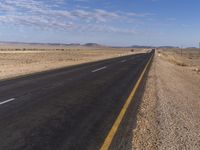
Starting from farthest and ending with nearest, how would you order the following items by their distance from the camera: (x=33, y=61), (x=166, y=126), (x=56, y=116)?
(x=33, y=61) → (x=56, y=116) → (x=166, y=126)

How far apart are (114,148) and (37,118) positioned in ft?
9.33

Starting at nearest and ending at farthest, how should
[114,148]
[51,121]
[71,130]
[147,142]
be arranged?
1. [114,148]
2. [147,142]
3. [71,130]
4. [51,121]

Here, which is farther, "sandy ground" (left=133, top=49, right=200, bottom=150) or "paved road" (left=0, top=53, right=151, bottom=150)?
"sandy ground" (left=133, top=49, right=200, bottom=150)

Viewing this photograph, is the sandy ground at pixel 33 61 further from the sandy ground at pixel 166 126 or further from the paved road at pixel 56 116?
the sandy ground at pixel 166 126

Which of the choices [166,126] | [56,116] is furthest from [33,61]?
[166,126]

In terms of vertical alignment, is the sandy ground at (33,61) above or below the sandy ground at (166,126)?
below

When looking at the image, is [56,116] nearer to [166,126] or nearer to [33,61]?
[166,126]

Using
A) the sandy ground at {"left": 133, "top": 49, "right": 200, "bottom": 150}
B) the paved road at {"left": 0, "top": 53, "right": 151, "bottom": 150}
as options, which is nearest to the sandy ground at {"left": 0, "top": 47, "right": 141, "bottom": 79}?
the paved road at {"left": 0, "top": 53, "right": 151, "bottom": 150}

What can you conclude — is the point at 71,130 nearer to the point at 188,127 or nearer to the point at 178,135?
the point at 178,135

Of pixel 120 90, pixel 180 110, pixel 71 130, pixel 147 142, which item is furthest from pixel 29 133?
pixel 120 90

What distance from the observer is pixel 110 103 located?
1057 cm

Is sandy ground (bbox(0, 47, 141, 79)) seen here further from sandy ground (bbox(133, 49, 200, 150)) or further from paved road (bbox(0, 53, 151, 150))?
sandy ground (bbox(133, 49, 200, 150))

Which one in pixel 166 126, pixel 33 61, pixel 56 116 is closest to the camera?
pixel 166 126

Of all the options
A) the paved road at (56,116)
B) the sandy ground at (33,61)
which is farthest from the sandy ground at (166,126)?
the sandy ground at (33,61)
